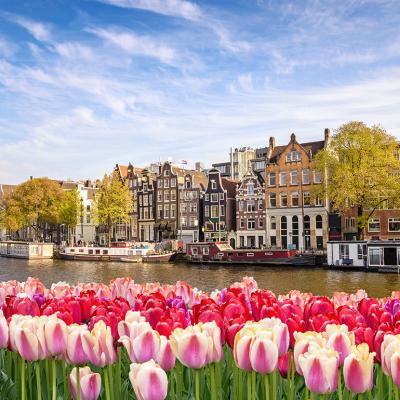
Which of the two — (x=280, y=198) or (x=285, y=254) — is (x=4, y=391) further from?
(x=280, y=198)

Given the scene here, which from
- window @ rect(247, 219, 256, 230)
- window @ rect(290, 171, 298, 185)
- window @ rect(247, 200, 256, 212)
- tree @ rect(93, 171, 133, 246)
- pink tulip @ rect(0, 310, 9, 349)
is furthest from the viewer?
tree @ rect(93, 171, 133, 246)

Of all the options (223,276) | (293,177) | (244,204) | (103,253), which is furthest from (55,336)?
(244,204)

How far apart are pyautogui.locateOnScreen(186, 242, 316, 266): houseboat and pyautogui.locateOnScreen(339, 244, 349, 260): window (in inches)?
114

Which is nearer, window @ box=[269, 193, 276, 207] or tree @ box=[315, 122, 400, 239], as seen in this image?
tree @ box=[315, 122, 400, 239]

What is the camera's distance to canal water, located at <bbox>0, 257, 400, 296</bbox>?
93.5 ft

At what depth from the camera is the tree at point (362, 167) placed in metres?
38.0

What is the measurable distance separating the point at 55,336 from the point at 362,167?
3723cm

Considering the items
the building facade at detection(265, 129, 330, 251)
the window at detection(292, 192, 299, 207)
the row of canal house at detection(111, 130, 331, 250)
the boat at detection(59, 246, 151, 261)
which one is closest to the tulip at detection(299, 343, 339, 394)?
the row of canal house at detection(111, 130, 331, 250)

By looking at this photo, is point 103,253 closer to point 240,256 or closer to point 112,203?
point 112,203

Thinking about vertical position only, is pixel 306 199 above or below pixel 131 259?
above

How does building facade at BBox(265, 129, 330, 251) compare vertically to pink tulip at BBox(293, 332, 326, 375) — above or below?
above

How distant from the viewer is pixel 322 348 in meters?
2.64

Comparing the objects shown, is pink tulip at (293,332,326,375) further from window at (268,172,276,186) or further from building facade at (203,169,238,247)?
building facade at (203,169,238,247)

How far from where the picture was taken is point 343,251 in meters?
38.4
